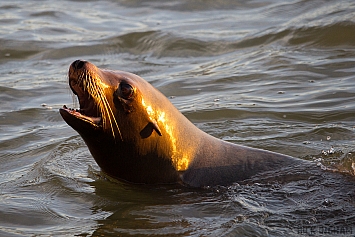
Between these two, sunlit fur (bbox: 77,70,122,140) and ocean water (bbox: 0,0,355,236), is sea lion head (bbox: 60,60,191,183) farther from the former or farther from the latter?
ocean water (bbox: 0,0,355,236)

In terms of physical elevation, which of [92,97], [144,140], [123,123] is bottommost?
[144,140]

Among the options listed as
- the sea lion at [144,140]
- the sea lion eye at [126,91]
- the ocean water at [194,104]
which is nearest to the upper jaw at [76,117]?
the sea lion at [144,140]

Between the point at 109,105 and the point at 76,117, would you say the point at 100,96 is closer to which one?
the point at 109,105

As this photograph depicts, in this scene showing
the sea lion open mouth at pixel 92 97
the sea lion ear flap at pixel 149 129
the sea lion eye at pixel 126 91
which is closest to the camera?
the sea lion open mouth at pixel 92 97

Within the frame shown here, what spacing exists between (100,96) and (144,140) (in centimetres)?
52

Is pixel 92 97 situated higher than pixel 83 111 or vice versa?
pixel 92 97

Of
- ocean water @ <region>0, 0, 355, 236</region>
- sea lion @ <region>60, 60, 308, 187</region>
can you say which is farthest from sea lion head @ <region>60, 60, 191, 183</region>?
ocean water @ <region>0, 0, 355, 236</region>

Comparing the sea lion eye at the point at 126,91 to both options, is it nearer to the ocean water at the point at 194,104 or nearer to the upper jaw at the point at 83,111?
the upper jaw at the point at 83,111

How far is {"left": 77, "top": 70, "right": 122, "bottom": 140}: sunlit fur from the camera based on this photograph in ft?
17.8

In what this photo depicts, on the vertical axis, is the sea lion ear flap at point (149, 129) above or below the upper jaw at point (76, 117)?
below

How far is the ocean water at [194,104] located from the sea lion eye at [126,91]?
1.46ft

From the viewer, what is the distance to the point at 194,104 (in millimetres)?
8625

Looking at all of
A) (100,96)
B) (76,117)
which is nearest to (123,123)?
(100,96)

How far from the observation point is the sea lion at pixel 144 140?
5496 millimetres
